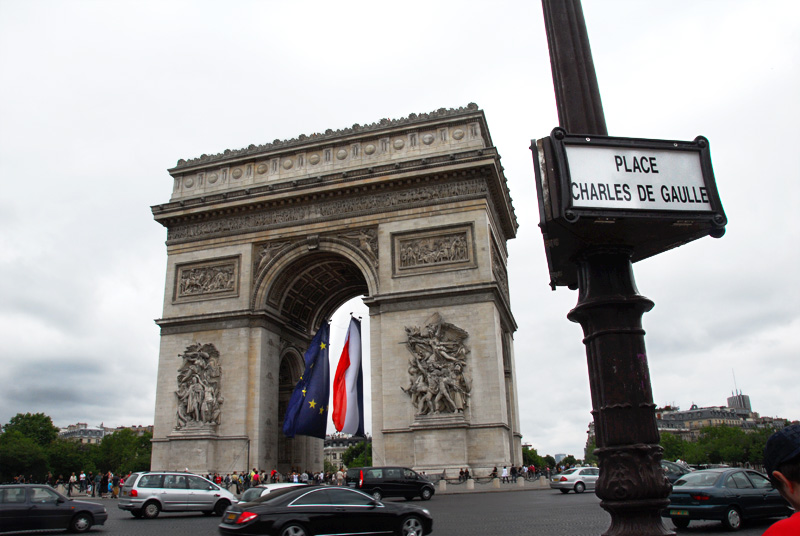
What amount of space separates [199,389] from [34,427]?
236ft

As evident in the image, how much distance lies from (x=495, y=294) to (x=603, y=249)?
2433 cm

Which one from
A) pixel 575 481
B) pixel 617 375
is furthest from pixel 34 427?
pixel 617 375

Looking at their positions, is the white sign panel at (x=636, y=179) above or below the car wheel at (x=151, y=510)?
above

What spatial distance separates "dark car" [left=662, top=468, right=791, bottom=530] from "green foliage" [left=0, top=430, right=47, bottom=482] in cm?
7807

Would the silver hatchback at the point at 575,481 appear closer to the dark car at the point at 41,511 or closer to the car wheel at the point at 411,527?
the car wheel at the point at 411,527

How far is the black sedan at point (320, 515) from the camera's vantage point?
9609 millimetres

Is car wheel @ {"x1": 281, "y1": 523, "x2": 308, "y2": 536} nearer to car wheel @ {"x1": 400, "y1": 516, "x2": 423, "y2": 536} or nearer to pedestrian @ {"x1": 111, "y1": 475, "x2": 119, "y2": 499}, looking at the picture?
car wheel @ {"x1": 400, "y1": 516, "x2": 423, "y2": 536}

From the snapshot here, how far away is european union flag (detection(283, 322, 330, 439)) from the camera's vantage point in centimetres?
2888

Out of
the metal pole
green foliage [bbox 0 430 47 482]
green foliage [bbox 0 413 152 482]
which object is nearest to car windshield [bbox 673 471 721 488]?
the metal pole

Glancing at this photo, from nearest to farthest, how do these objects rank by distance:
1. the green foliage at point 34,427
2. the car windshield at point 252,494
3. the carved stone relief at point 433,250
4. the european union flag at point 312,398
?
the car windshield at point 252,494, the carved stone relief at point 433,250, the european union flag at point 312,398, the green foliage at point 34,427

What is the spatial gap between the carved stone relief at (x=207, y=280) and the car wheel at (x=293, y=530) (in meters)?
22.0

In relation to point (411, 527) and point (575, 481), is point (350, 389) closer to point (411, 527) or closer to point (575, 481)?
point (575, 481)

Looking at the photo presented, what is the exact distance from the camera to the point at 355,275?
34312 millimetres

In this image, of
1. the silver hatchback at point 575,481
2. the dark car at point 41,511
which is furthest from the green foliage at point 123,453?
the dark car at point 41,511
